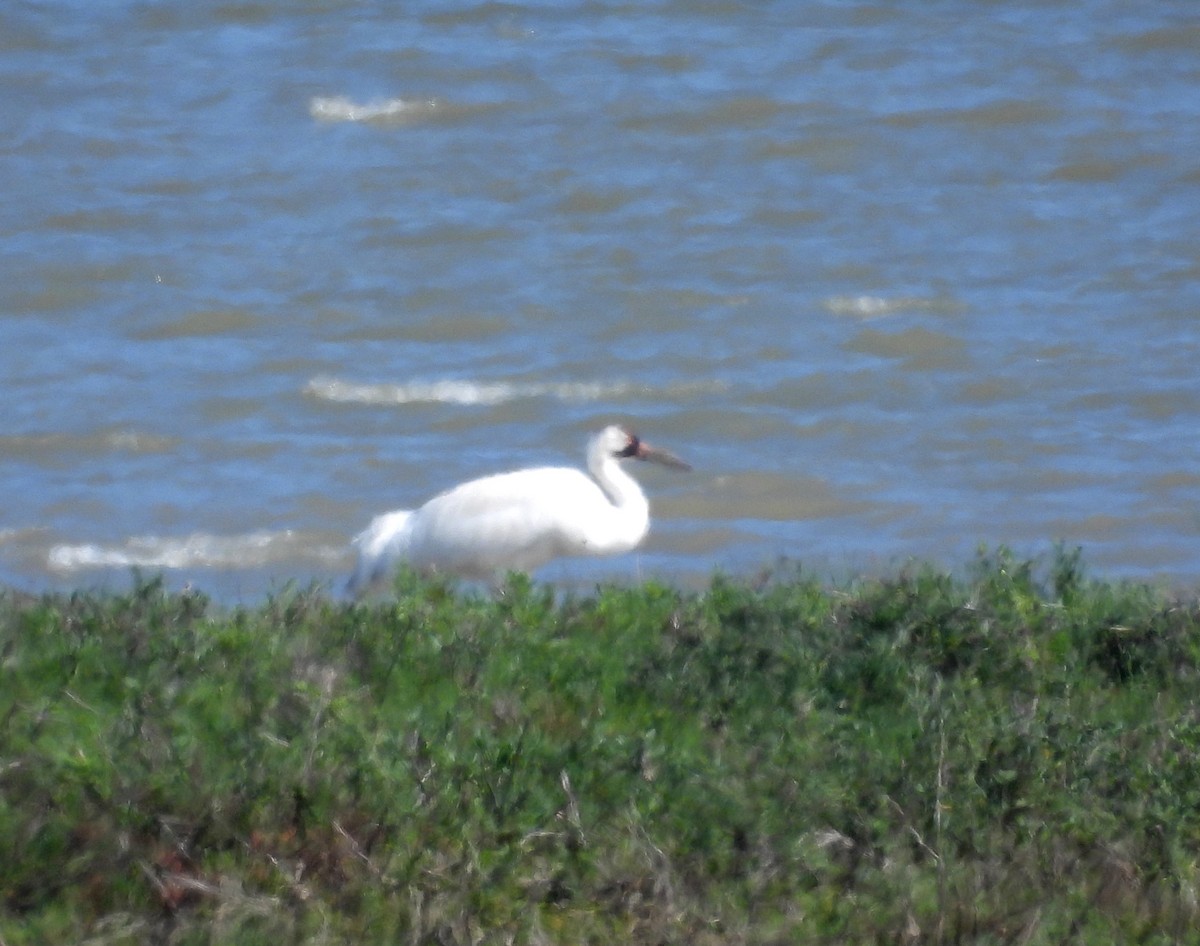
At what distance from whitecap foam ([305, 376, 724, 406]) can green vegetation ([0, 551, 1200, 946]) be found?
7.87 m

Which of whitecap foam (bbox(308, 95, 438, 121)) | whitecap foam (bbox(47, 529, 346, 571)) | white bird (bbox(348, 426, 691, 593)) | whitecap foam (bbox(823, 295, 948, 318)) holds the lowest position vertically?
whitecap foam (bbox(47, 529, 346, 571))

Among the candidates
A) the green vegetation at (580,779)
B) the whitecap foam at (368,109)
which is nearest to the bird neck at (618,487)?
the green vegetation at (580,779)

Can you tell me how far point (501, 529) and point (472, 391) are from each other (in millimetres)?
4787

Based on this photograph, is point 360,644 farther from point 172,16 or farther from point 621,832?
point 172,16

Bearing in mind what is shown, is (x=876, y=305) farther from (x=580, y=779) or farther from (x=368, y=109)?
(x=580, y=779)

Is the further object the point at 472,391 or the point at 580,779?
the point at 472,391

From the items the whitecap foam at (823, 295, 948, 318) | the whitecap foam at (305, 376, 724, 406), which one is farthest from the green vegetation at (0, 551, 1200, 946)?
the whitecap foam at (823, 295, 948, 318)

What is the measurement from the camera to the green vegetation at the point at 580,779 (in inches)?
159

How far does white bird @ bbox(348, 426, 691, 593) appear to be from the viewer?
28.8 feet


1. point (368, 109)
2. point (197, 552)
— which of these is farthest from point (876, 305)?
point (368, 109)

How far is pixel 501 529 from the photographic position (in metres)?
8.80

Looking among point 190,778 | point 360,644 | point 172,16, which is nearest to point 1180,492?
point 360,644

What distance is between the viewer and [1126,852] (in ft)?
14.3

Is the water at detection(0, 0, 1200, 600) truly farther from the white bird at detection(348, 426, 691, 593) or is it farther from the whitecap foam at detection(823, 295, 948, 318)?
the white bird at detection(348, 426, 691, 593)
